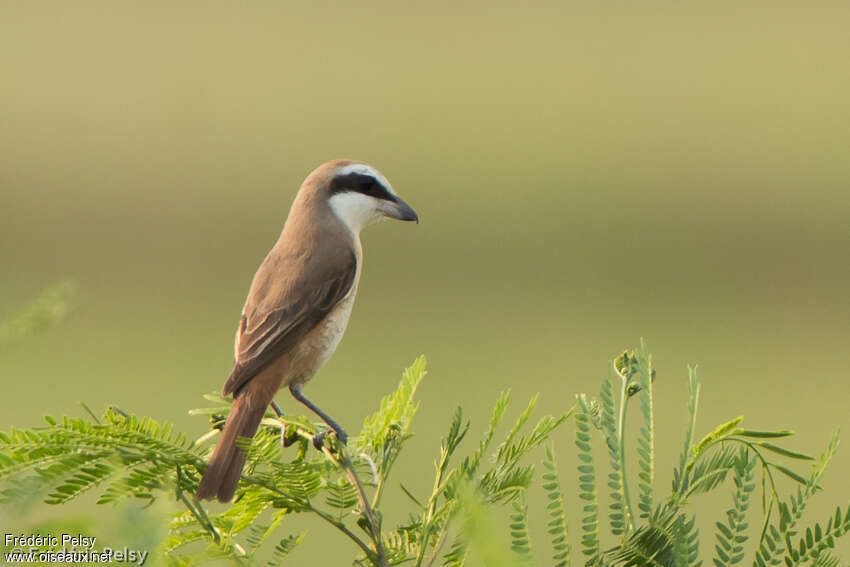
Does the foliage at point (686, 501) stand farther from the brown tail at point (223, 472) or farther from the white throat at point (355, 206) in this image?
the white throat at point (355, 206)

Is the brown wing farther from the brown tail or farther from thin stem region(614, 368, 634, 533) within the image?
thin stem region(614, 368, 634, 533)

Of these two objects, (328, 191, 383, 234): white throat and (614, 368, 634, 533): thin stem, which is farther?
(328, 191, 383, 234): white throat

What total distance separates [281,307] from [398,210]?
0.50 meters

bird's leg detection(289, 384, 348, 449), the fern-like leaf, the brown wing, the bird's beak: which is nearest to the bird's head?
the bird's beak

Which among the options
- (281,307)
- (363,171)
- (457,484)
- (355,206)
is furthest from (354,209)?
(457,484)

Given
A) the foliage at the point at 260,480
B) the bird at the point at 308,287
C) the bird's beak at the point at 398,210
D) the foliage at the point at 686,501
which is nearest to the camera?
the foliage at the point at 260,480

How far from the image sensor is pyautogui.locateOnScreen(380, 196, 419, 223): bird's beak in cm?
283

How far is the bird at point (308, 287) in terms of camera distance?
229 centimetres

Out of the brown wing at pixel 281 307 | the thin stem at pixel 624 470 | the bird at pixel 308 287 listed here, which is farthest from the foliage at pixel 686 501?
the brown wing at pixel 281 307

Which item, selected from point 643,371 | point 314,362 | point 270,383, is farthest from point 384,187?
point 643,371

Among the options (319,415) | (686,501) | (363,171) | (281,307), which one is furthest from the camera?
(363,171)

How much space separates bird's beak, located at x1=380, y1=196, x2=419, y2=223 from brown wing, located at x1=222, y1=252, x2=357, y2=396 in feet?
0.58

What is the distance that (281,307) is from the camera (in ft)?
8.24

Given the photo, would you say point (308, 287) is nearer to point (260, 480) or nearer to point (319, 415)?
point (319, 415)
